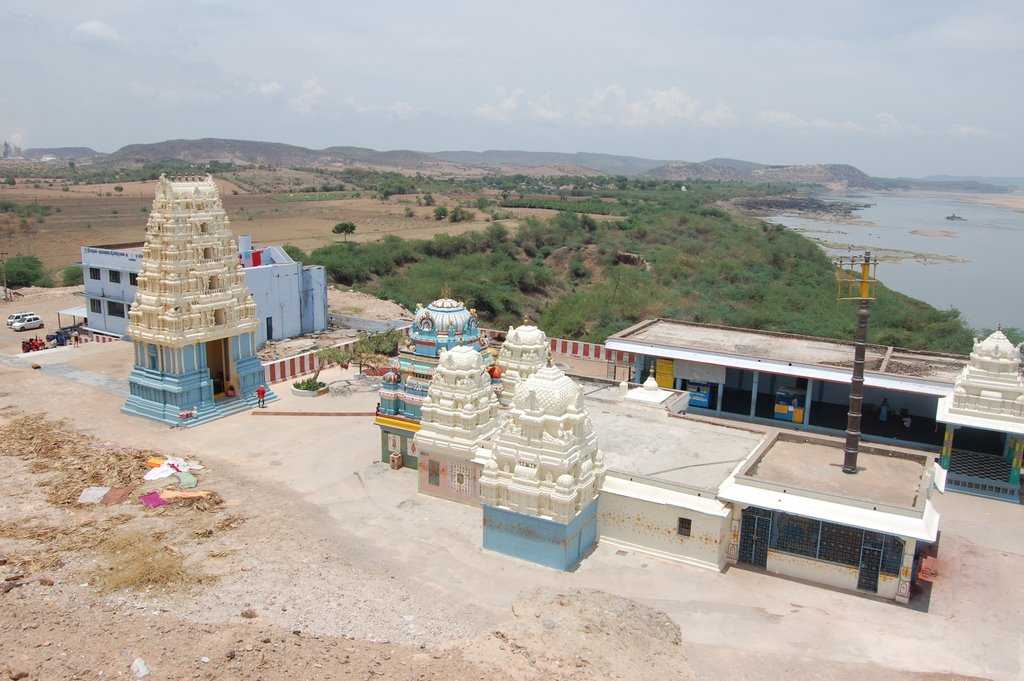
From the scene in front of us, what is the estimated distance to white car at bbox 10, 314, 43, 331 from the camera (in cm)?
4159

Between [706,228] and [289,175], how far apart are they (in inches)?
4945

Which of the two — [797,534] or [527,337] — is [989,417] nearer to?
[797,534]

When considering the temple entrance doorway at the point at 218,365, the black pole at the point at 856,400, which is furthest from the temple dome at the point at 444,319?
the black pole at the point at 856,400

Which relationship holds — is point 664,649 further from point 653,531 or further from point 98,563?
point 98,563

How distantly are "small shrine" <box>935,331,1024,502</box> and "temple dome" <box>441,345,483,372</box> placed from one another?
1290 centimetres

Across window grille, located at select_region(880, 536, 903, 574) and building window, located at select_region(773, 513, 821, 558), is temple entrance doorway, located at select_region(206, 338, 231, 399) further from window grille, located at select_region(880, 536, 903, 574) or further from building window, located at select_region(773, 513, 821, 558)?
window grille, located at select_region(880, 536, 903, 574)

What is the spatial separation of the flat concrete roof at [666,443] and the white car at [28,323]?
32.0m

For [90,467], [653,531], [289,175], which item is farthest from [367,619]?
[289,175]

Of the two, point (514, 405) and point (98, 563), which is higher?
point (514, 405)

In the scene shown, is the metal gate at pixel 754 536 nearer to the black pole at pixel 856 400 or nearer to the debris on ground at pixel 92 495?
the black pole at pixel 856 400

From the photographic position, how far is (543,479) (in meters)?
18.1

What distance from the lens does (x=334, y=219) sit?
96000 millimetres

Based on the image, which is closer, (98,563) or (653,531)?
(98,563)

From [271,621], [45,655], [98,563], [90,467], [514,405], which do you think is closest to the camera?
[45,655]
